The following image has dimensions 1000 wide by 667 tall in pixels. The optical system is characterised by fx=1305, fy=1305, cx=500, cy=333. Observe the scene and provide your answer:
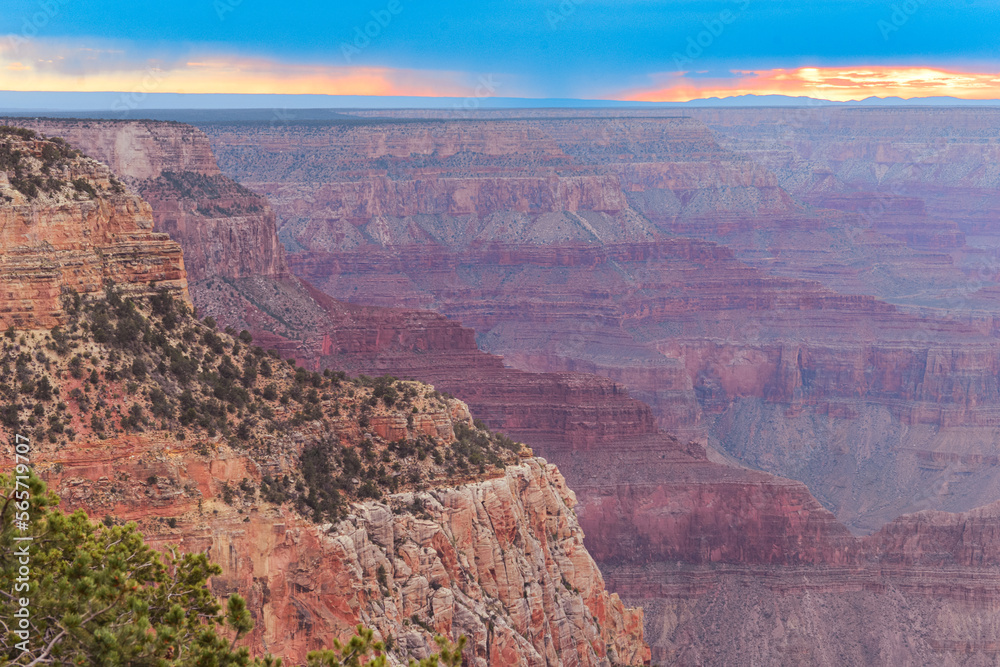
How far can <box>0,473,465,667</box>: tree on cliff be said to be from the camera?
795 inches

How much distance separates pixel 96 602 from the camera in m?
20.8

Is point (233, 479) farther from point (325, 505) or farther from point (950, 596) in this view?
point (950, 596)

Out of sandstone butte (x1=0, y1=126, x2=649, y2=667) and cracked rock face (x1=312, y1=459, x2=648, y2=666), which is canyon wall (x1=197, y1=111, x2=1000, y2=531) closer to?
cracked rock face (x1=312, y1=459, x2=648, y2=666)

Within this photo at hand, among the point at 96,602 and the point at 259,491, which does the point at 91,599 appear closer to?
the point at 96,602

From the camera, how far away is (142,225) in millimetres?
36375

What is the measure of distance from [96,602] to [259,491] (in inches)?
475

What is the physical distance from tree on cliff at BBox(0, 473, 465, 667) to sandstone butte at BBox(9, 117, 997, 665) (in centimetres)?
5086

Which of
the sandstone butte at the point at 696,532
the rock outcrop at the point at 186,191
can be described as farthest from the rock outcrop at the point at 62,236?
the rock outcrop at the point at 186,191

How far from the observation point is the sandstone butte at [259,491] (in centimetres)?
3086

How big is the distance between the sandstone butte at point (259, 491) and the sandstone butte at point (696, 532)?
116 feet

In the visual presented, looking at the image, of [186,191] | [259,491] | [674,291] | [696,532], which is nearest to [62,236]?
[259,491]

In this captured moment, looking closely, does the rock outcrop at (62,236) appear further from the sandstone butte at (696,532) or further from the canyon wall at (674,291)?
the canyon wall at (674,291)

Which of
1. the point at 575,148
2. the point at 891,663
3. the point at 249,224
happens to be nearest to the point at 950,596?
the point at 891,663

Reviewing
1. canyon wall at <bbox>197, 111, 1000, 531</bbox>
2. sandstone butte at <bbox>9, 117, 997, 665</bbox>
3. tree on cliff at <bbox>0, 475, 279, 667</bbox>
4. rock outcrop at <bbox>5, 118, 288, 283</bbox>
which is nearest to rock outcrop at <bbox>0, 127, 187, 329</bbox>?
tree on cliff at <bbox>0, 475, 279, 667</bbox>
